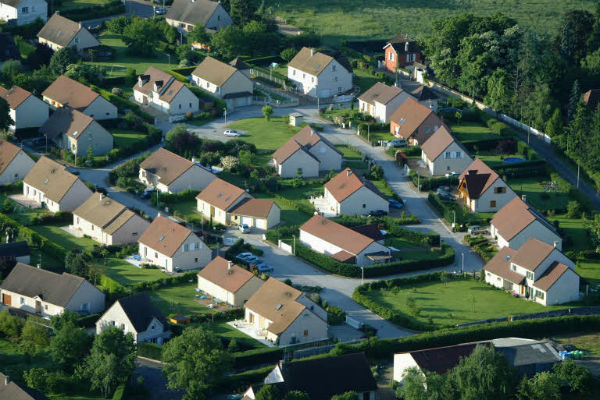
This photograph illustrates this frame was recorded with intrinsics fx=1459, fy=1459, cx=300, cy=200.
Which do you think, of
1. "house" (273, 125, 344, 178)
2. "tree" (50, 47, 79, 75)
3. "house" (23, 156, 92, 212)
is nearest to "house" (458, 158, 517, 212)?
"house" (273, 125, 344, 178)

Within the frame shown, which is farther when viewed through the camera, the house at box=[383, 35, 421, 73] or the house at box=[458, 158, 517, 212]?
the house at box=[383, 35, 421, 73]

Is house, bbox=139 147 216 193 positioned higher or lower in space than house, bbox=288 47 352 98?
lower

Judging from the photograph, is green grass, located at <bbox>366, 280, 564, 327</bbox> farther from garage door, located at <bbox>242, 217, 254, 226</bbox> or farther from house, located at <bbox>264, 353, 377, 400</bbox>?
garage door, located at <bbox>242, 217, 254, 226</bbox>

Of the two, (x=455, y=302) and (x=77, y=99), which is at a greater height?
(x=77, y=99)

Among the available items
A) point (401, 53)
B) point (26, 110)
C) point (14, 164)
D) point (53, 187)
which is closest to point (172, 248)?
point (53, 187)

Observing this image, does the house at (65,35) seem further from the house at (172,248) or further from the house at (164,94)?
the house at (172,248)

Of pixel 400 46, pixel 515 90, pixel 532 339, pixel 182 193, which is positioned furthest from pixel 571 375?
pixel 400 46

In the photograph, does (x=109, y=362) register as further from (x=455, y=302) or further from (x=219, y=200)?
(x=219, y=200)
